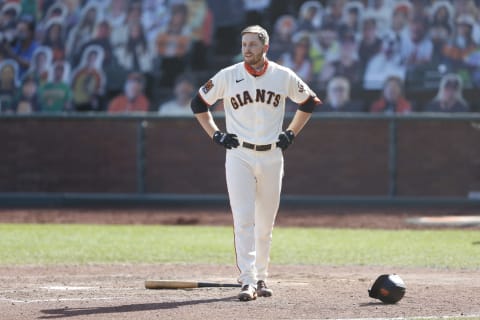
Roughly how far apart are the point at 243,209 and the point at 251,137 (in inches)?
22.1

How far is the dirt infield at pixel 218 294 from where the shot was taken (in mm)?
6672

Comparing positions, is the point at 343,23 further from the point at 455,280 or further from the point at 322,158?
the point at 455,280

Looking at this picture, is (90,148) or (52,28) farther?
(52,28)

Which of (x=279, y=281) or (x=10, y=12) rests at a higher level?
(x=10, y=12)

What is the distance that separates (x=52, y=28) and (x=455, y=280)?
52.8ft

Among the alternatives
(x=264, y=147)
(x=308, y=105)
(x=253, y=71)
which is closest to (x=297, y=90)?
(x=308, y=105)

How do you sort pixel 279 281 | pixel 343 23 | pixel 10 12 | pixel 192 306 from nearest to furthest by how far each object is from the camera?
pixel 192 306
pixel 279 281
pixel 343 23
pixel 10 12

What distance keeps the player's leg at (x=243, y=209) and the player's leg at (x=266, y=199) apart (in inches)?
4.8

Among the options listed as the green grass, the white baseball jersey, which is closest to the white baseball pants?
the white baseball jersey

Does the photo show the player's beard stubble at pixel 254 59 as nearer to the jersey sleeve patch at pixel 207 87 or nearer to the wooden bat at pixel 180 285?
the jersey sleeve patch at pixel 207 87

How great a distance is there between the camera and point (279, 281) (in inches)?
343

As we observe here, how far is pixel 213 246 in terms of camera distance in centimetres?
1262

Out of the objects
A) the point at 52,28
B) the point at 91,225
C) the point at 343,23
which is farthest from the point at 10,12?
the point at 91,225

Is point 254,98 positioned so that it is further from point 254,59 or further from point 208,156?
point 208,156
